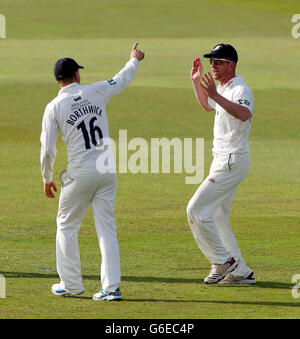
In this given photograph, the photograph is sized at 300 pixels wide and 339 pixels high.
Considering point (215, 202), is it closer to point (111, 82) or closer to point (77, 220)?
point (77, 220)

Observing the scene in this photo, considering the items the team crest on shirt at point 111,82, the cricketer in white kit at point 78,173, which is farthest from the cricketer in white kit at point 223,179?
the cricketer in white kit at point 78,173

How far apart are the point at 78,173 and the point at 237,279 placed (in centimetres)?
221

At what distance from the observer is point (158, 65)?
35500mm

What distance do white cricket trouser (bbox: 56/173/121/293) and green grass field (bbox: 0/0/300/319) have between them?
1.03 feet

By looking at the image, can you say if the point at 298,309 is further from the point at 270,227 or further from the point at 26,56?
the point at 26,56

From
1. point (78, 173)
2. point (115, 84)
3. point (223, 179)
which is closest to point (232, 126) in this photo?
point (223, 179)

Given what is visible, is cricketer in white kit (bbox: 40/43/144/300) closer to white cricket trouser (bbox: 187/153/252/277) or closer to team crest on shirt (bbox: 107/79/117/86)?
team crest on shirt (bbox: 107/79/117/86)

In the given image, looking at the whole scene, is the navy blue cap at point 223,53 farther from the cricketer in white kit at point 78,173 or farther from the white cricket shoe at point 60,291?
the white cricket shoe at point 60,291

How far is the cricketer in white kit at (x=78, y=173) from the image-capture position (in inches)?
340

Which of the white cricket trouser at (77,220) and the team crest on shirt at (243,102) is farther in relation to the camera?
the team crest on shirt at (243,102)

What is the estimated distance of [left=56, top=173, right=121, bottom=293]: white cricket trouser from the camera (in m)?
8.74

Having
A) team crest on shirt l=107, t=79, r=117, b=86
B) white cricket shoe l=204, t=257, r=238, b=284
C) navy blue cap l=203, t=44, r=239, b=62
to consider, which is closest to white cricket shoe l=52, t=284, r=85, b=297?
white cricket shoe l=204, t=257, r=238, b=284

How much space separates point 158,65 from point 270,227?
76.9 ft
